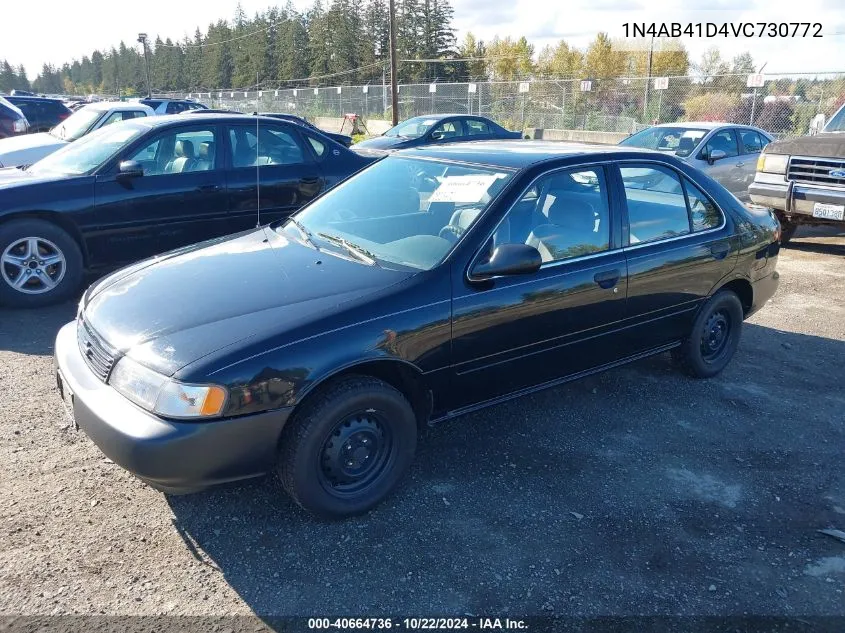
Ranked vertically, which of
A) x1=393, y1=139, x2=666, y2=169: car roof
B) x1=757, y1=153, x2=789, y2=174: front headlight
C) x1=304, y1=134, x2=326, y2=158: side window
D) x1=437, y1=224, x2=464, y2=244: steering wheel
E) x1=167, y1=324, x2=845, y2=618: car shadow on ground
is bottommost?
x1=167, y1=324, x2=845, y2=618: car shadow on ground

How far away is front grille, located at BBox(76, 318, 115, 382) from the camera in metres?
2.99

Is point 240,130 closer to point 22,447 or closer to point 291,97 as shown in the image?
point 22,447

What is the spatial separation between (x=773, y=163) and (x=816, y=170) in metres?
0.63

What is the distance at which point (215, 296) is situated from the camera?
3.21m

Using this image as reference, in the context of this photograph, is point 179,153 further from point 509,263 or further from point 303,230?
point 509,263

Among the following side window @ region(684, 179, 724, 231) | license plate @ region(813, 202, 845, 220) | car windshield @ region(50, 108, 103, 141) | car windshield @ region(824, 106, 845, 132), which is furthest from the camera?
car windshield @ region(50, 108, 103, 141)

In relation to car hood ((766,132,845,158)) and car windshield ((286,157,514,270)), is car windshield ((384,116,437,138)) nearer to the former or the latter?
car hood ((766,132,845,158))

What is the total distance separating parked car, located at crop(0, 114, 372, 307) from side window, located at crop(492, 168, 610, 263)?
3.67 meters

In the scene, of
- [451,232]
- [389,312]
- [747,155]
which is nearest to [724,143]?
[747,155]


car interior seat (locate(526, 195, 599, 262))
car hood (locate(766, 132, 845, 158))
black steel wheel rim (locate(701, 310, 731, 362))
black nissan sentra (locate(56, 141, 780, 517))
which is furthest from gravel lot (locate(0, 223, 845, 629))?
car hood (locate(766, 132, 845, 158))

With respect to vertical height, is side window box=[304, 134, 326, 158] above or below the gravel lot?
above

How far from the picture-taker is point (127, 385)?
2.85 m

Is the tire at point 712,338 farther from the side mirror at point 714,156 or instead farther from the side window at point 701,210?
the side mirror at point 714,156

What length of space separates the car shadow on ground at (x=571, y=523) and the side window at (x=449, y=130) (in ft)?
41.4
